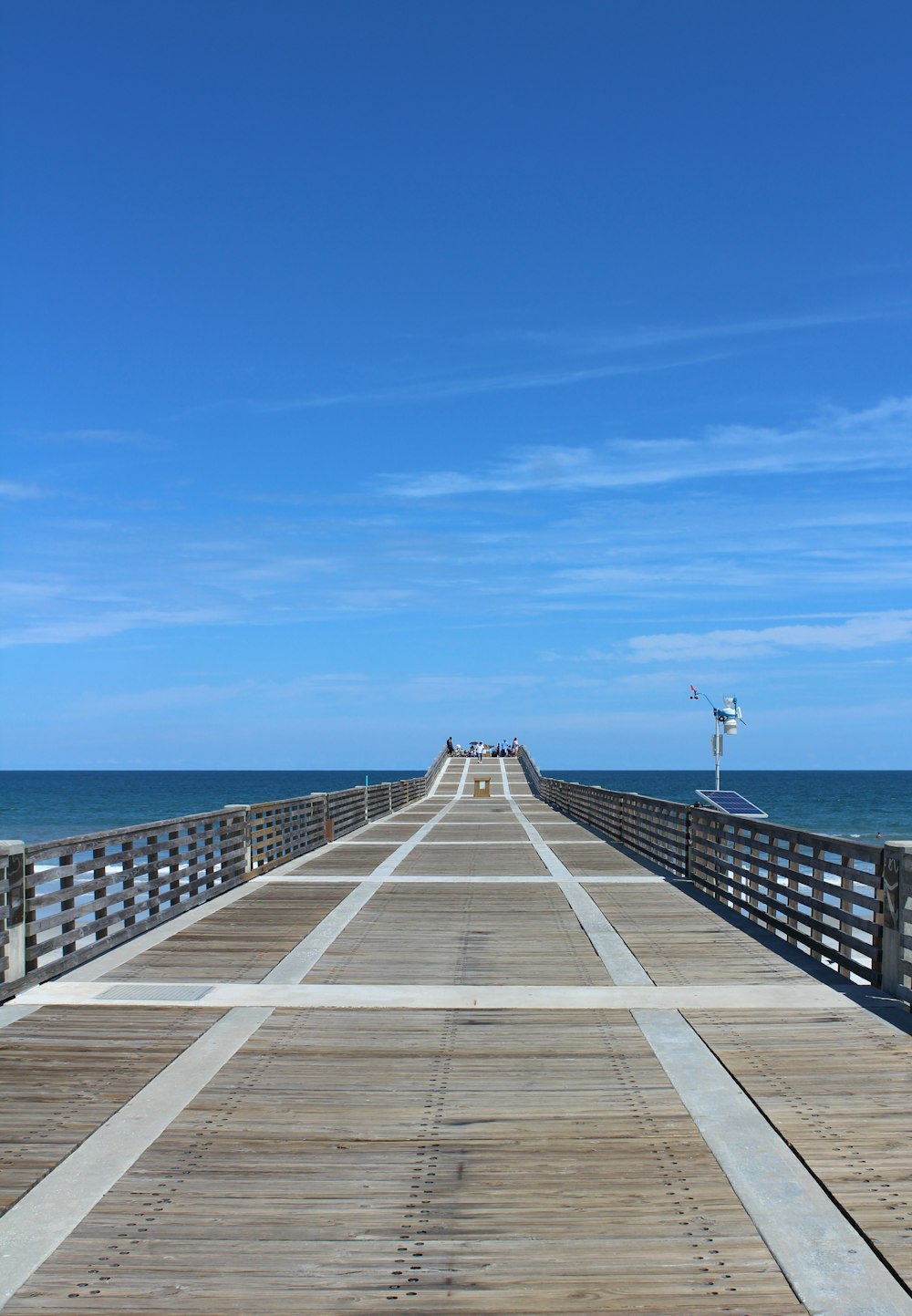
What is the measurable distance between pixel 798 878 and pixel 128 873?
21.7 feet

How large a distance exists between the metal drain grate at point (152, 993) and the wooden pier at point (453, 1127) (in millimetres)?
43

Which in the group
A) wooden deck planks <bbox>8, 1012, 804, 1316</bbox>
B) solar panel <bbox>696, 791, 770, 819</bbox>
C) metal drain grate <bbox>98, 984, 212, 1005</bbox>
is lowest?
metal drain grate <bbox>98, 984, 212, 1005</bbox>

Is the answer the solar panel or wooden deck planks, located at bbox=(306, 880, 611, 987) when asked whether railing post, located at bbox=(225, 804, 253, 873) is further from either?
the solar panel

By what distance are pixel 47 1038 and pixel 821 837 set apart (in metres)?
6.75

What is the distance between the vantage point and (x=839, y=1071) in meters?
6.33

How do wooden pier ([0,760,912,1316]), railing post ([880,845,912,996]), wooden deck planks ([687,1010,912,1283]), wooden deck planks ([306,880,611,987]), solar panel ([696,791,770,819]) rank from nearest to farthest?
wooden pier ([0,760,912,1316]) → wooden deck planks ([687,1010,912,1283]) → railing post ([880,845,912,996]) → wooden deck planks ([306,880,611,987]) → solar panel ([696,791,770,819])

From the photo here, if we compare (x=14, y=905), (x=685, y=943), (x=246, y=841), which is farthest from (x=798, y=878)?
(x=246, y=841)

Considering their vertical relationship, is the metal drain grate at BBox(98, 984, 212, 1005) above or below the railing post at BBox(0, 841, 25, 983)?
below

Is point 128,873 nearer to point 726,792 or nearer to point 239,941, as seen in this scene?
→ point 239,941

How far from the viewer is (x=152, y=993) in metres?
8.31

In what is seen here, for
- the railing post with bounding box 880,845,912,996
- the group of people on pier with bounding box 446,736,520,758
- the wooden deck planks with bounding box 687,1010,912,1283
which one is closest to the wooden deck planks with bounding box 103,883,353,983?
the wooden deck planks with bounding box 687,1010,912,1283

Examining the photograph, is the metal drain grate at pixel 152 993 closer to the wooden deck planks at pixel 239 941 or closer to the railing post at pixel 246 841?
the wooden deck planks at pixel 239 941

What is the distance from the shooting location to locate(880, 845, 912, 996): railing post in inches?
316

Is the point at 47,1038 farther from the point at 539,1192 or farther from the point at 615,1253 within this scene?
the point at 615,1253
